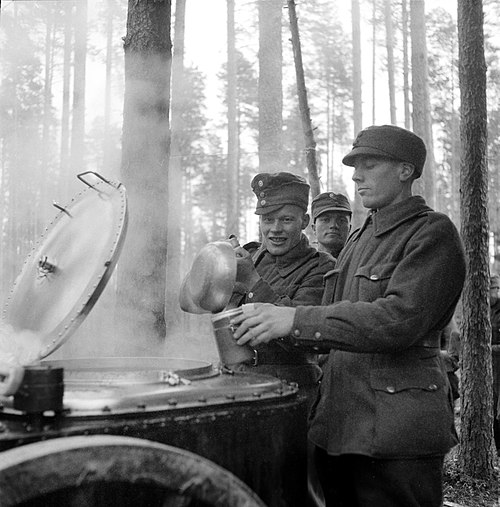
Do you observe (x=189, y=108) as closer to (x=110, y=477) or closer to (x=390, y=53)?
(x=390, y=53)

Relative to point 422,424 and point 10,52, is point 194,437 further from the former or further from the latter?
point 10,52

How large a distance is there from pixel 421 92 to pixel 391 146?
480 inches

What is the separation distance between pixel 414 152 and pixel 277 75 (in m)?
8.20

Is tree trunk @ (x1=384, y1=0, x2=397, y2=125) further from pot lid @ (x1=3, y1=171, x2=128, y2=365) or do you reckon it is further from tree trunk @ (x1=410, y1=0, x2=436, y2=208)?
pot lid @ (x1=3, y1=171, x2=128, y2=365)

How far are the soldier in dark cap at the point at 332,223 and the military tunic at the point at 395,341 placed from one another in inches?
108

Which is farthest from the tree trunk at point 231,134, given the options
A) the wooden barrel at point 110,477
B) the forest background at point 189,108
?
the wooden barrel at point 110,477

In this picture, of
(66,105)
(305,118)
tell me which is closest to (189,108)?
(66,105)

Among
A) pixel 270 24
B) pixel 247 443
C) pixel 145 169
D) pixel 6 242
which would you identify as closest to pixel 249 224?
pixel 6 242

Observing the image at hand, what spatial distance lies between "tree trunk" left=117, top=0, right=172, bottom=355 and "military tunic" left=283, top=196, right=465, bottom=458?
6.80ft

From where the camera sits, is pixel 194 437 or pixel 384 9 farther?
pixel 384 9

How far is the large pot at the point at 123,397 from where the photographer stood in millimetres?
1839

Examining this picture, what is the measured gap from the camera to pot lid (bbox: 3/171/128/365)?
245 cm

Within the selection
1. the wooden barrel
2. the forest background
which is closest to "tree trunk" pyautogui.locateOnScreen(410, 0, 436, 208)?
the forest background

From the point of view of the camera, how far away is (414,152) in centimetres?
279
